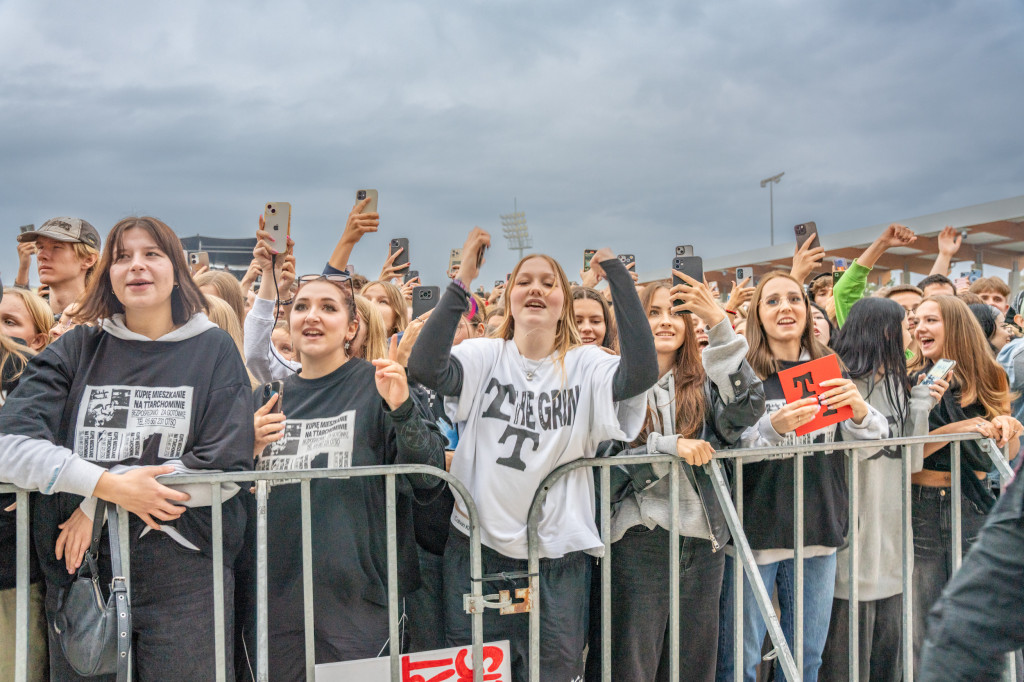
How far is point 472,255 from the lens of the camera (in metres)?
2.68

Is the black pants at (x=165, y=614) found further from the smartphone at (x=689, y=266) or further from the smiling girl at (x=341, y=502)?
the smartphone at (x=689, y=266)

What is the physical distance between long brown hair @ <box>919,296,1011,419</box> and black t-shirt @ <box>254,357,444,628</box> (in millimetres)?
2955

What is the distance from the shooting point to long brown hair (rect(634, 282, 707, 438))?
2.98m

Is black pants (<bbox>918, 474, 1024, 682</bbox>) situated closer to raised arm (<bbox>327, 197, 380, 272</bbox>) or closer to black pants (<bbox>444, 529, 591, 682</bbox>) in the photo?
black pants (<bbox>444, 529, 591, 682</bbox>)

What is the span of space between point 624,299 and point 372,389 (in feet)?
3.51

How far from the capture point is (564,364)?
2.78 m

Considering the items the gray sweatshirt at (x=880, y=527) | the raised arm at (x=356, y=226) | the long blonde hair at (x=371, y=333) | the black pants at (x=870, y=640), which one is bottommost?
the black pants at (x=870, y=640)

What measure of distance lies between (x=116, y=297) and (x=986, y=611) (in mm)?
2764

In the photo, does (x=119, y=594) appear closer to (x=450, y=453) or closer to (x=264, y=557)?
(x=264, y=557)

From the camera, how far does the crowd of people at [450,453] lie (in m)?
2.33

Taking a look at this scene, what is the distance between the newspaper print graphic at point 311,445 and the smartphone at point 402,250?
2.00 metres

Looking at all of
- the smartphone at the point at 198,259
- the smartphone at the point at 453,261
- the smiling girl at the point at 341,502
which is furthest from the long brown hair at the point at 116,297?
the smartphone at the point at 453,261

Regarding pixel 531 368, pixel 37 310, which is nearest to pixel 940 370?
pixel 531 368

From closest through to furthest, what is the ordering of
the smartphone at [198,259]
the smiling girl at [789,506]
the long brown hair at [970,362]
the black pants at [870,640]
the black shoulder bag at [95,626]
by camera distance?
the black shoulder bag at [95,626]
the smiling girl at [789,506]
the black pants at [870,640]
the long brown hair at [970,362]
the smartphone at [198,259]
